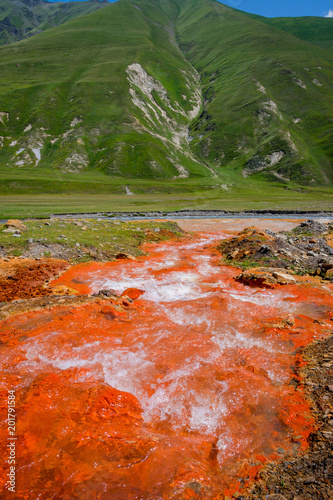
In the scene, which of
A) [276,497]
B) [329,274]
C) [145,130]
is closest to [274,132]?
[145,130]

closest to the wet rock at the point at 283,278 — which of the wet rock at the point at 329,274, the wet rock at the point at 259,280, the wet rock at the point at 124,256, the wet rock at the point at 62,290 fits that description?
the wet rock at the point at 259,280

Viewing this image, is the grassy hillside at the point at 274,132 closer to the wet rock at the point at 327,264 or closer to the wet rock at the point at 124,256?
the wet rock at the point at 327,264

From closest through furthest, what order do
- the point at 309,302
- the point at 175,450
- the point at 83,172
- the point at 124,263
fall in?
1. the point at 175,450
2. the point at 309,302
3. the point at 124,263
4. the point at 83,172

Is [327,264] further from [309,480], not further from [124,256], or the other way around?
[309,480]

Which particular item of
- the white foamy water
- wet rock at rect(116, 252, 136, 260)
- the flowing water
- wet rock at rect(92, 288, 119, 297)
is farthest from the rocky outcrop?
wet rock at rect(92, 288, 119, 297)

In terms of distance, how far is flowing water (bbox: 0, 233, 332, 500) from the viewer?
6.09 m

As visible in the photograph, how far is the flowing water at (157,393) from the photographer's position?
609cm

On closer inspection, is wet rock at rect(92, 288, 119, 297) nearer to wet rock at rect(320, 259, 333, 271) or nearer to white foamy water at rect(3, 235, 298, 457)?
white foamy water at rect(3, 235, 298, 457)

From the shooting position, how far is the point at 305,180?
5468 inches

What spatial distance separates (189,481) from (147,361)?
4.73m

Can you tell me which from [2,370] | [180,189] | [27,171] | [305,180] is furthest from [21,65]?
[2,370]

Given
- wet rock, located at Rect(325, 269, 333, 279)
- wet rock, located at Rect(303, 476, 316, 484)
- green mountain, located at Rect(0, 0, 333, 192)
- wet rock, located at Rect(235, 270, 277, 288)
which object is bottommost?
wet rock, located at Rect(235, 270, 277, 288)

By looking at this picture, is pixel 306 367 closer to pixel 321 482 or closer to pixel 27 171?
pixel 321 482

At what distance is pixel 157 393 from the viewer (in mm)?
8914
